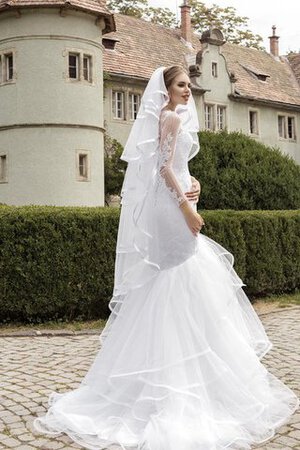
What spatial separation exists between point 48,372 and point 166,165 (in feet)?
8.71

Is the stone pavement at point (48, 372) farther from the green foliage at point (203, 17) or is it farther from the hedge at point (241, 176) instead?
the green foliage at point (203, 17)

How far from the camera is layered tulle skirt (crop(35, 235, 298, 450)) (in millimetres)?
3963

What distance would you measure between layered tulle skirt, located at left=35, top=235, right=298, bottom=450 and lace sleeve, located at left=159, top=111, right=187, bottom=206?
491mm

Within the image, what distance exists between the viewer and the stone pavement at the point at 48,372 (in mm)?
4086

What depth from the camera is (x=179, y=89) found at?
175 inches

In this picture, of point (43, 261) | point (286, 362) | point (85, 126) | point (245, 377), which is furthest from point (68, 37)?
point (245, 377)

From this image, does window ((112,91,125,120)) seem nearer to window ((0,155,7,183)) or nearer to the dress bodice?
window ((0,155,7,183))

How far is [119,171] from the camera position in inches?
904

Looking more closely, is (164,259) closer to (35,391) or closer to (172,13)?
(35,391)

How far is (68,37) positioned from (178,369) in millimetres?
18209

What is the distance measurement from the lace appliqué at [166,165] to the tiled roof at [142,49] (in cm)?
2051

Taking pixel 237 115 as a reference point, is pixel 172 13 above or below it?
above

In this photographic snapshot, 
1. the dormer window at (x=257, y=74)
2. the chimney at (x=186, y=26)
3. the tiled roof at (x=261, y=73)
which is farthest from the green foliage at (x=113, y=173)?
the dormer window at (x=257, y=74)

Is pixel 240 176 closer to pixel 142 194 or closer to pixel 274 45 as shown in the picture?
pixel 142 194
